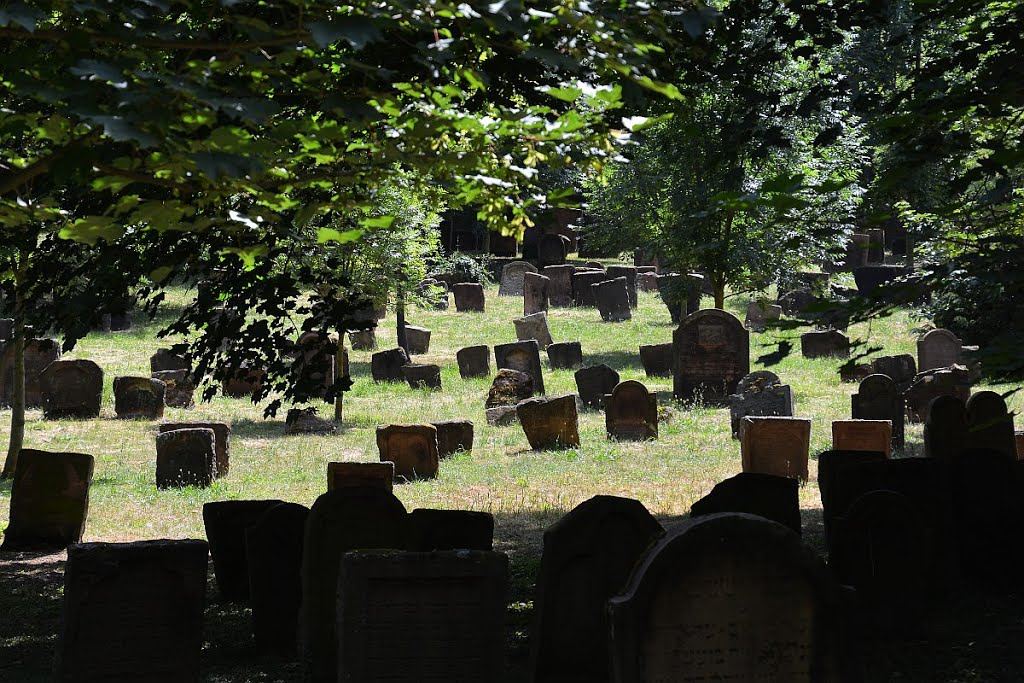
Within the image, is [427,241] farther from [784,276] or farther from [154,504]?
[154,504]

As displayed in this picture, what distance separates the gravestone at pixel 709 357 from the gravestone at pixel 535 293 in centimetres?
1467

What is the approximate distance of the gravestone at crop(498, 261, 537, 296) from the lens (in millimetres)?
42688

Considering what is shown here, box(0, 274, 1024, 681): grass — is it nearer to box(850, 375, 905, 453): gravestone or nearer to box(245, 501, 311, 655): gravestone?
box(245, 501, 311, 655): gravestone

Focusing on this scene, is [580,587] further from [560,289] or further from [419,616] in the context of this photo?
[560,289]

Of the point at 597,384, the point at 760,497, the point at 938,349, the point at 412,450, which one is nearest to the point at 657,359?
the point at 597,384

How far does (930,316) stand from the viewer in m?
27.8

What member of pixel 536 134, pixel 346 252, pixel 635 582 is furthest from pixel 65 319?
pixel 346 252

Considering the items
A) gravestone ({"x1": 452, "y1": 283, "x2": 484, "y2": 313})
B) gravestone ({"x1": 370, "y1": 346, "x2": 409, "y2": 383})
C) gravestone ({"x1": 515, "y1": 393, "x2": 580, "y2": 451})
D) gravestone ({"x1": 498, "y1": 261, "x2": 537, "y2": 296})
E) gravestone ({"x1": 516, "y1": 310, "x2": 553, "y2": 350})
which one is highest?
gravestone ({"x1": 498, "y1": 261, "x2": 537, "y2": 296})

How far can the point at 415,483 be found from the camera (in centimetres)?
1639

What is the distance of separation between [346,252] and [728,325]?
25.7 ft

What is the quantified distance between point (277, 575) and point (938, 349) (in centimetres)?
2028

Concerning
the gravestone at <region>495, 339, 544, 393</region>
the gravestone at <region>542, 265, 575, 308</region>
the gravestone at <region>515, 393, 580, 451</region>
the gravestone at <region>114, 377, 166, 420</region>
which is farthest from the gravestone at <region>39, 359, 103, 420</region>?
the gravestone at <region>542, 265, 575, 308</region>

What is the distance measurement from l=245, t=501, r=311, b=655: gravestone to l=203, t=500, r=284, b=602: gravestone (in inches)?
62.1

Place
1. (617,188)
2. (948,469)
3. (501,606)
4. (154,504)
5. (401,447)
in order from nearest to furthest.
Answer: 1. (501,606)
2. (948,469)
3. (154,504)
4. (401,447)
5. (617,188)
